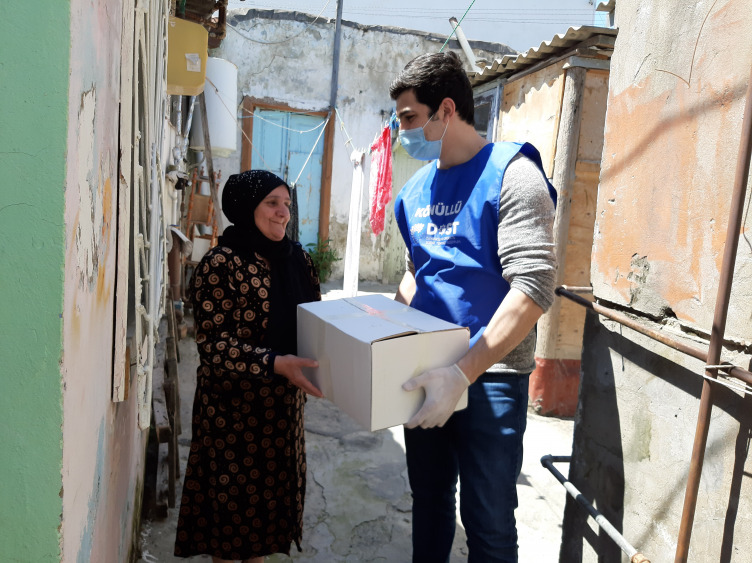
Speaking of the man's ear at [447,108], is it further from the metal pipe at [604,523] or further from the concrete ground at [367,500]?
the concrete ground at [367,500]

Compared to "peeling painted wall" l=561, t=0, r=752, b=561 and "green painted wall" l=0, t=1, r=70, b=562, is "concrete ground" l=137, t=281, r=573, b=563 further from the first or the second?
"green painted wall" l=0, t=1, r=70, b=562

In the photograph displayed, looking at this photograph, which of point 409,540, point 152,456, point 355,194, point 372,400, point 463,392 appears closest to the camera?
point 372,400

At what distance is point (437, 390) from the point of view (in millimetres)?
1567

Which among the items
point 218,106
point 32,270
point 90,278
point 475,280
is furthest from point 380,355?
point 218,106

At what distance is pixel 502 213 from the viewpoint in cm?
166

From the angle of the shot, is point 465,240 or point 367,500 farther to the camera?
point 367,500

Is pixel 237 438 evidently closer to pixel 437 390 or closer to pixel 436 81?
pixel 437 390

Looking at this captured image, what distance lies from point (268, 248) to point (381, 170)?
5501mm

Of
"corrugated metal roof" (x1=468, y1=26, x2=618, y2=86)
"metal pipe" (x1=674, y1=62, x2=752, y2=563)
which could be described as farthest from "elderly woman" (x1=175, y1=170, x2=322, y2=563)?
"corrugated metal roof" (x1=468, y1=26, x2=618, y2=86)

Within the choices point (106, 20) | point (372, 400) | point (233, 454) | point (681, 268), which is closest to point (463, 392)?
point (372, 400)

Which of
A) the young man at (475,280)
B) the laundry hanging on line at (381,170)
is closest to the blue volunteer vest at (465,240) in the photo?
the young man at (475,280)

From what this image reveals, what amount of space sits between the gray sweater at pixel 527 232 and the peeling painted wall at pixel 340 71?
7.89 meters

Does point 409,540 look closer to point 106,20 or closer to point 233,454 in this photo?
point 233,454

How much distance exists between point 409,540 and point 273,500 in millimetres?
954
